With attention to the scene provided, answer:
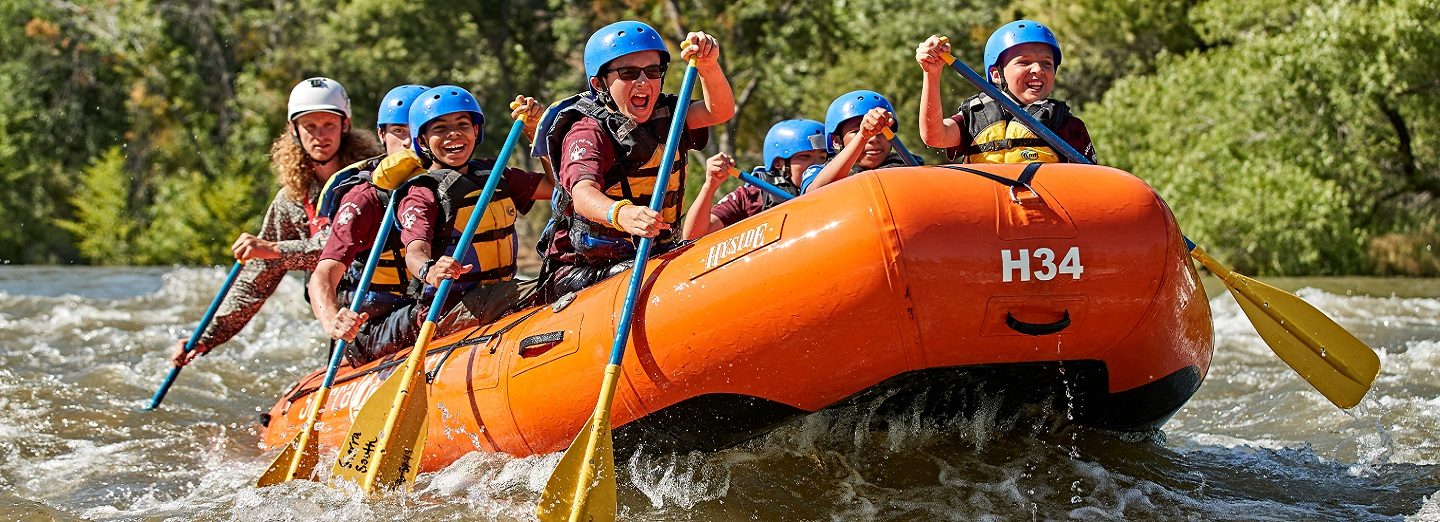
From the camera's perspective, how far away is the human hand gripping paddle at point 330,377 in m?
5.87

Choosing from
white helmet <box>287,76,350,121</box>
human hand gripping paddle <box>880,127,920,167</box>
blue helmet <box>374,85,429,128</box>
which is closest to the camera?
human hand gripping paddle <box>880,127,920,167</box>

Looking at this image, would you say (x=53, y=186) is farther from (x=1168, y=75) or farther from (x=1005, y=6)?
(x=1168, y=75)

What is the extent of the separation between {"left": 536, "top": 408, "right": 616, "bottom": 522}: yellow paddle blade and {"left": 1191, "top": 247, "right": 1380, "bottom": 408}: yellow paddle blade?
2.32 meters

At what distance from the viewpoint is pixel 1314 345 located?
523cm

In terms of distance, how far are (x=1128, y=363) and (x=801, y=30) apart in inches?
819

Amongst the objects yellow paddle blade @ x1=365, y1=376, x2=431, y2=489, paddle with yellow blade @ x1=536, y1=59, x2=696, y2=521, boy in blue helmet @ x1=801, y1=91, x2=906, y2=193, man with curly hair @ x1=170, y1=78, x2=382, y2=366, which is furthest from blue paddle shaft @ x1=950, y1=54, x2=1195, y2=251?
man with curly hair @ x1=170, y1=78, x2=382, y2=366

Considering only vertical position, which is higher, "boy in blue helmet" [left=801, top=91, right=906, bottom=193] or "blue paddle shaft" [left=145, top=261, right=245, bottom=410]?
"boy in blue helmet" [left=801, top=91, right=906, bottom=193]

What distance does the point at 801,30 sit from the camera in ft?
81.5

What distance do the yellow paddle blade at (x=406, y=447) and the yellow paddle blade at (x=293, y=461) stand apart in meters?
0.72

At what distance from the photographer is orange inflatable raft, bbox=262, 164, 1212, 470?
416 centimetres

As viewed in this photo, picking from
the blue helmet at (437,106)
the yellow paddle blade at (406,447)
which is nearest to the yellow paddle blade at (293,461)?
the yellow paddle blade at (406,447)

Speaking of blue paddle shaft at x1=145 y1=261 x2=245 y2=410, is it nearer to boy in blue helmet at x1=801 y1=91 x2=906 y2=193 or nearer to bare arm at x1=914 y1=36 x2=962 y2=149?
boy in blue helmet at x1=801 y1=91 x2=906 y2=193

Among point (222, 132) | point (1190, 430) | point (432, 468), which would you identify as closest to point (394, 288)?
point (432, 468)

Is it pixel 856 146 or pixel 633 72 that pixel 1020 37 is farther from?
pixel 633 72
